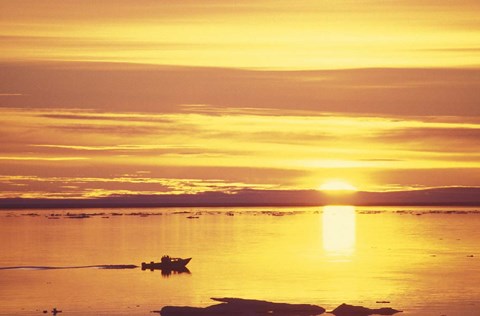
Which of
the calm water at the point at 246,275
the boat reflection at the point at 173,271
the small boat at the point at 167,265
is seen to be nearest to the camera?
the calm water at the point at 246,275

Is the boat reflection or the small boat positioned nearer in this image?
the boat reflection

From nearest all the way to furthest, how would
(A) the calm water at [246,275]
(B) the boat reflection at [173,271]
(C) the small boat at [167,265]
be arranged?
(A) the calm water at [246,275] → (B) the boat reflection at [173,271] → (C) the small boat at [167,265]

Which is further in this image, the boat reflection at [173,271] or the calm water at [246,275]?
the boat reflection at [173,271]

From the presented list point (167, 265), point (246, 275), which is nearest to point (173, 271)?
point (167, 265)

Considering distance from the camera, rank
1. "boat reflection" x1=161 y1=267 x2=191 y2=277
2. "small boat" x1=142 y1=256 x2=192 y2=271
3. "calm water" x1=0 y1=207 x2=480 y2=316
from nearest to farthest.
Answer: "calm water" x1=0 y1=207 x2=480 y2=316, "boat reflection" x1=161 y1=267 x2=191 y2=277, "small boat" x1=142 y1=256 x2=192 y2=271

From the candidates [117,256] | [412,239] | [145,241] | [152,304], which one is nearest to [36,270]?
[117,256]

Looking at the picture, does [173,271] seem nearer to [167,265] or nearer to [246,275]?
[167,265]

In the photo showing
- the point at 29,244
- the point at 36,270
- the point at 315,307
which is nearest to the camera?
the point at 315,307

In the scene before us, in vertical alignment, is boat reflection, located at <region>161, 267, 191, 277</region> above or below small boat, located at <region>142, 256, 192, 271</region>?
below

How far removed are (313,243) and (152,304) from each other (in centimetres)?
5819

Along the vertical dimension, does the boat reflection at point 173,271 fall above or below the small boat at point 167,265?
below

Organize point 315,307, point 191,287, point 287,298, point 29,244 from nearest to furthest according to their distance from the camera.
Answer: point 315,307
point 287,298
point 191,287
point 29,244

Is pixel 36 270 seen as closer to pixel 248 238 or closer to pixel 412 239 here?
pixel 248 238

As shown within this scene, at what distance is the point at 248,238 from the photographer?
118 meters
